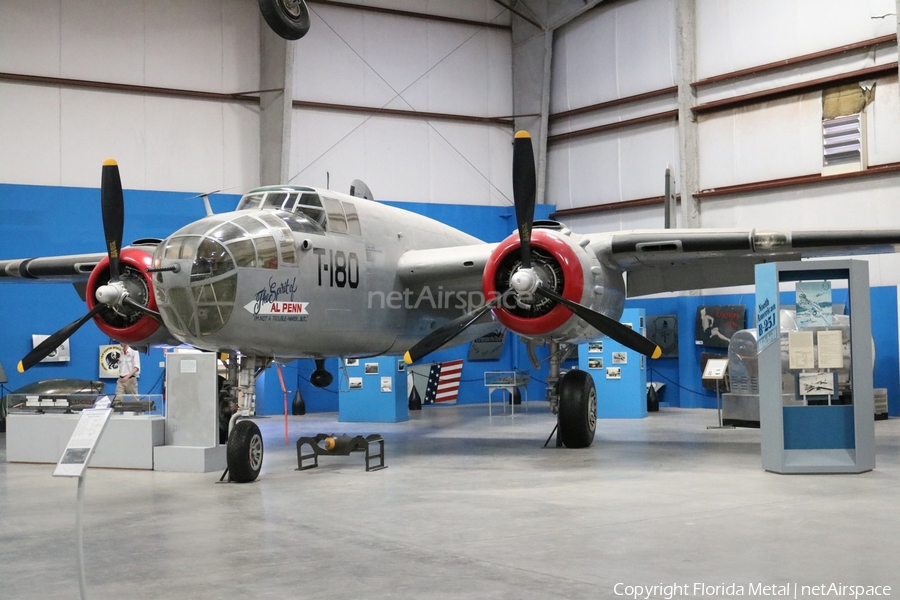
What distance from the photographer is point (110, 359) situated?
19766 millimetres

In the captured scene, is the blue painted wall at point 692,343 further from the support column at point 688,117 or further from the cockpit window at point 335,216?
the cockpit window at point 335,216

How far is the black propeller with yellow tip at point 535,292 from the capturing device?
10.8 meters

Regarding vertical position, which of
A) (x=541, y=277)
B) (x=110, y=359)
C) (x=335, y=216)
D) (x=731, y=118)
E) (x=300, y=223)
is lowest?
(x=110, y=359)

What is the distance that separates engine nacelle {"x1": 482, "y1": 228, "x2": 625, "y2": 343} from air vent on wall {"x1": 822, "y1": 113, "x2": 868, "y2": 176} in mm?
9997

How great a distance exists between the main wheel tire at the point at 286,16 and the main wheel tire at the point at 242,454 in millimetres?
6295

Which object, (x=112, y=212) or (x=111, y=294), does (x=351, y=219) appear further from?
(x=111, y=294)

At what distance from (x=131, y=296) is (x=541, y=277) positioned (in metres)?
5.97

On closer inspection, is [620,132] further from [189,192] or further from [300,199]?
[300,199]

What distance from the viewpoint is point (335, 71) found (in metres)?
23.4

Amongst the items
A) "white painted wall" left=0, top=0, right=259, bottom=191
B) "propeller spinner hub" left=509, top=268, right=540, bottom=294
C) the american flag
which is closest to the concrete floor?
"propeller spinner hub" left=509, top=268, right=540, bottom=294

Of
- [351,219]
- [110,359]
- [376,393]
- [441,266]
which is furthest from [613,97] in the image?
[110,359]

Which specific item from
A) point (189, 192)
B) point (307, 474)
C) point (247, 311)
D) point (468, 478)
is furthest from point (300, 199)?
point (189, 192)

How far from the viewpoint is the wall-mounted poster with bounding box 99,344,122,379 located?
19.7 meters

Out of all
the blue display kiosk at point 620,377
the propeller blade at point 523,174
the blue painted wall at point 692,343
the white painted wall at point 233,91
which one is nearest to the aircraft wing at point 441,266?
the propeller blade at point 523,174
